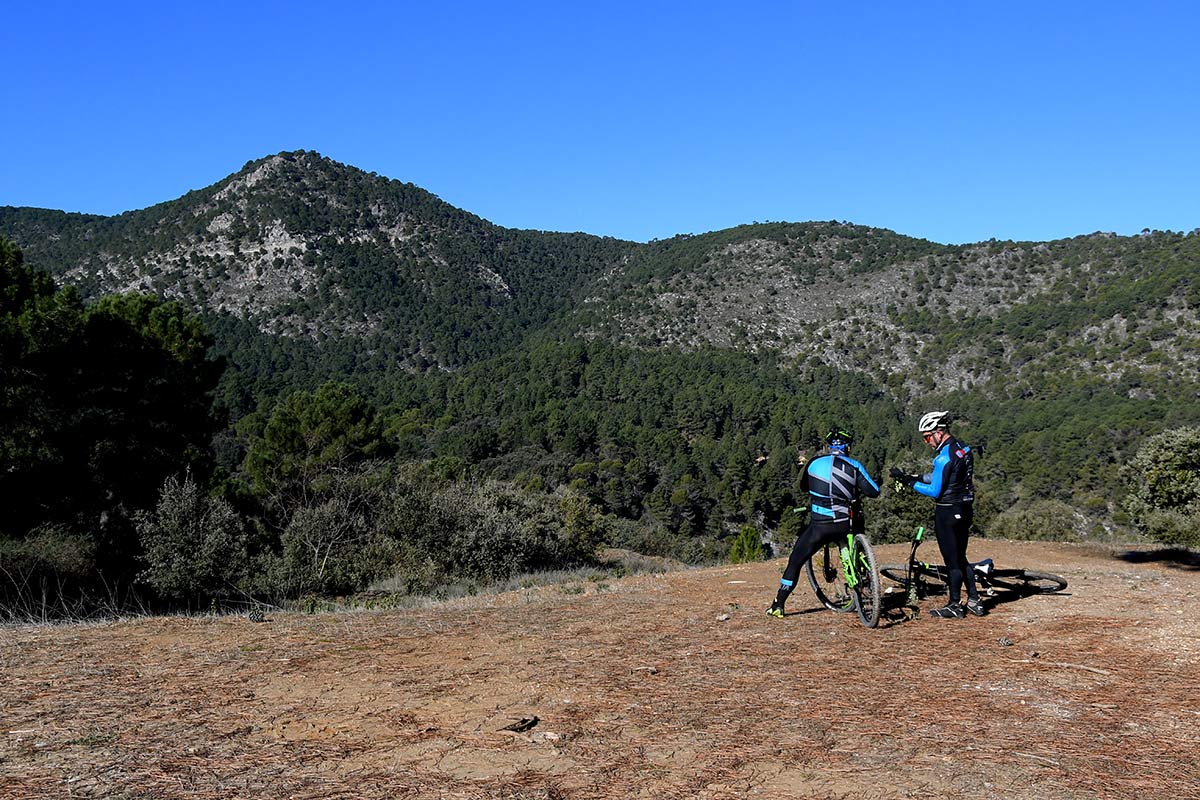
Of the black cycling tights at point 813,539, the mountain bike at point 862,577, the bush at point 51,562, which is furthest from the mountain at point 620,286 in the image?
the black cycling tights at point 813,539

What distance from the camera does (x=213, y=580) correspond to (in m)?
16.9

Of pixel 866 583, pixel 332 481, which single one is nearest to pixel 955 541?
pixel 866 583

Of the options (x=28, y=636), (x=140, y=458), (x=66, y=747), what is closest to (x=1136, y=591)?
(x=66, y=747)

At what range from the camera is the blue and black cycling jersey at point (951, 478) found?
747cm

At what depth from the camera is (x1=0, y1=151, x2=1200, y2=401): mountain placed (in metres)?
80.9

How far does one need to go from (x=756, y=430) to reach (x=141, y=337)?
61511mm

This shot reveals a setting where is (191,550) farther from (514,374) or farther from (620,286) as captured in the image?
(620,286)

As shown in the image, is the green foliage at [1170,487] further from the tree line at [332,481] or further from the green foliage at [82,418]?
the green foliage at [82,418]

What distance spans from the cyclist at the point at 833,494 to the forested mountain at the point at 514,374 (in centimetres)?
1153

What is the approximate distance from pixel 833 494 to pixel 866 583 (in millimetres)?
831

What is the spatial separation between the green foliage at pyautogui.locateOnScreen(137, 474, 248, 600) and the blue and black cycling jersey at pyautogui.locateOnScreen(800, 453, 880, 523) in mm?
12835

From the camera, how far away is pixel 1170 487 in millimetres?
18734

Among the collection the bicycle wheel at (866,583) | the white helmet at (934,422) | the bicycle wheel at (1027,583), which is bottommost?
the bicycle wheel at (1027,583)

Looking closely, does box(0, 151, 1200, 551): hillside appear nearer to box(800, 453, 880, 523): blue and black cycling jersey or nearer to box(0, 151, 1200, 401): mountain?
box(0, 151, 1200, 401): mountain
